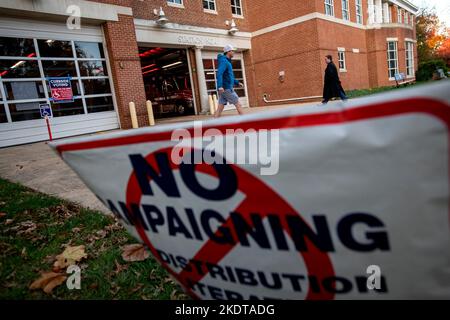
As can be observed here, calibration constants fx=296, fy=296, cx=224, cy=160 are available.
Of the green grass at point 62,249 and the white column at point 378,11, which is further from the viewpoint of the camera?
the white column at point 378,11

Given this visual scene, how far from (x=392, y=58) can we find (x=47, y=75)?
85.7 ft

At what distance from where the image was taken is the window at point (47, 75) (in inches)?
377

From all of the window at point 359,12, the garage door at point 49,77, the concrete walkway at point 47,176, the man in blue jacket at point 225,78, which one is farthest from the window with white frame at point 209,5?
the concrete walkway at point 47,176

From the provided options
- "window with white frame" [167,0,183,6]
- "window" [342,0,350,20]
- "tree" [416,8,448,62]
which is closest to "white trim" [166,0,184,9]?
"window with white frame" [167,0,183,6]

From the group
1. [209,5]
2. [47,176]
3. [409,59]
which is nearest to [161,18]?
[209,5]

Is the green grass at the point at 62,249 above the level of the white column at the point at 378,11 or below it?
below

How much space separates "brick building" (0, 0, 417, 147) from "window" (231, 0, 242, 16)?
2.4 inches

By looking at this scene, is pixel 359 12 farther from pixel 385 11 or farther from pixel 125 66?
pixel 125 66

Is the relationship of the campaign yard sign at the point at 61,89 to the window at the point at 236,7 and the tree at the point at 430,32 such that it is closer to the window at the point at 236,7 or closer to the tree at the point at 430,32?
the window at the point at 236,7

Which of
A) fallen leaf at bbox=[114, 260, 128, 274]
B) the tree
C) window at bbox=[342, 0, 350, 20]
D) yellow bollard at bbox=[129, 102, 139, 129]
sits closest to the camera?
fallen leaf at bbox=[114, 260, 128, 274]

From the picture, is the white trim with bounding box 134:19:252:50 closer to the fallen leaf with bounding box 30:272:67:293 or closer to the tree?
the fallen leaf with bounding box 30:272:67:293

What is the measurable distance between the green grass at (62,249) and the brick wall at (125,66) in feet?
28.0

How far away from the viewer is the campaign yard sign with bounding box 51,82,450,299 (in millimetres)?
771

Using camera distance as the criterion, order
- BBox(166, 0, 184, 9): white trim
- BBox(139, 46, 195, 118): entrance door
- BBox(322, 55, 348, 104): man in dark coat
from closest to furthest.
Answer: BBox(322, 55, 348, 104): man in dark coat, BBox(166, 0, 184, 9): white trim, BBox(139, 46, 195, 118): entrance door
